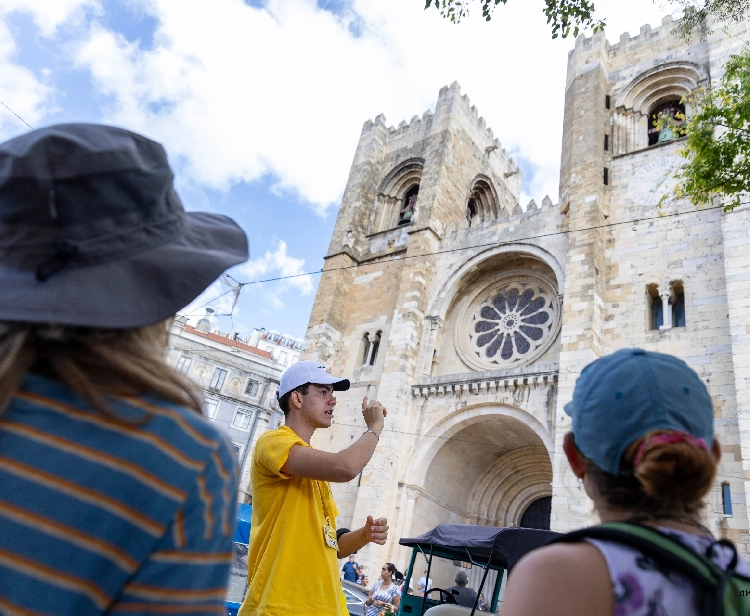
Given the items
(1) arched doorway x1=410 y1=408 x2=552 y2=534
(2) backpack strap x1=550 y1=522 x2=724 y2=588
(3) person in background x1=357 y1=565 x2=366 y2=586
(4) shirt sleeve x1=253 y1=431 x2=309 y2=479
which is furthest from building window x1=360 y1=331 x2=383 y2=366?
(2) backpack strap x1=550 y1=522 x2=724 y2=588

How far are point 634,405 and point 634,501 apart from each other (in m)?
0.21

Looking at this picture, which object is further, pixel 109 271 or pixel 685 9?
pixel 685 9

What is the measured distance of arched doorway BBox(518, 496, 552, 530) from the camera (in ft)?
48.3

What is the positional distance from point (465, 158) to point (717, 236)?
922cm

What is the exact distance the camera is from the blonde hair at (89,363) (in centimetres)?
81

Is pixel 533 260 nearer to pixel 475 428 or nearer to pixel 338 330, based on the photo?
pixel 475 428

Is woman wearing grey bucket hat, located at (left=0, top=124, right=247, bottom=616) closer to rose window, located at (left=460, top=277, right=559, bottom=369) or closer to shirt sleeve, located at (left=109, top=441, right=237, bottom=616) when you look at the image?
shirt sleeve, located at (left=109, top=441, right=237, bottom=616)

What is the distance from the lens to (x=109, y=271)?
0.90 m

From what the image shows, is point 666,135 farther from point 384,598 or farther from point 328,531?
point 328,531

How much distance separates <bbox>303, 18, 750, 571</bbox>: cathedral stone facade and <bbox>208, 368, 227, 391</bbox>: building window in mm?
18756

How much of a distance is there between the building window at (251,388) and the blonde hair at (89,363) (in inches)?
1416

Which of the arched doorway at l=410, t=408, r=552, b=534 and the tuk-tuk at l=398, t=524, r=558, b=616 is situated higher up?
the arched doorway at l=410, t=408, r=552, b=534

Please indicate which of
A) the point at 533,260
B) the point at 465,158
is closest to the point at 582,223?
the point at 533,260

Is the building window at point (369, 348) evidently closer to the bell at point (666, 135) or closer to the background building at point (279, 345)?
the bell at point (666, 135)
